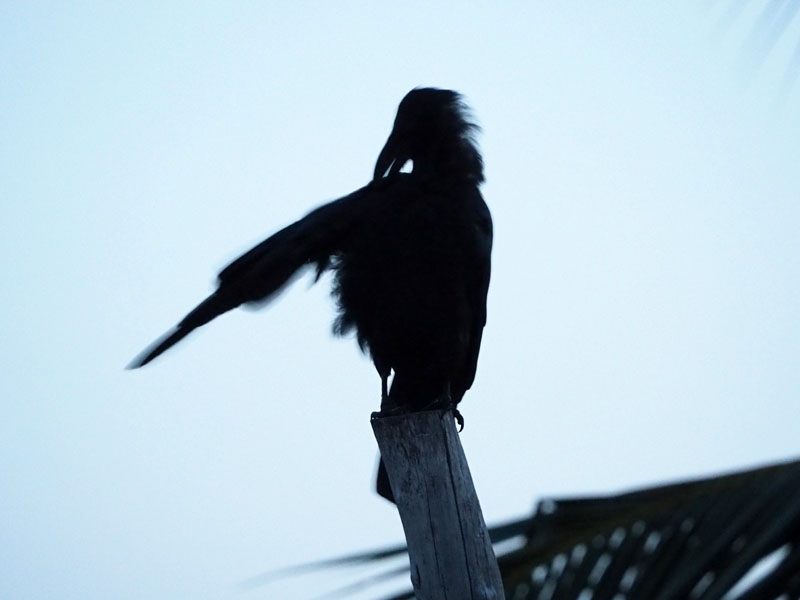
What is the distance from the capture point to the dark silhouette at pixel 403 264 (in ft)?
11.8

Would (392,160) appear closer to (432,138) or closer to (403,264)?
(432,138)

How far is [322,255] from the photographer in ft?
12.3

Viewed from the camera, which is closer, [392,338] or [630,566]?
[630,566]

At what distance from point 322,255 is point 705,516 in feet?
5.43

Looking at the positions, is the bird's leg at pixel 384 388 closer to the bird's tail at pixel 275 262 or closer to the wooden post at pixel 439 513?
the bird's tail at pixel 275 262

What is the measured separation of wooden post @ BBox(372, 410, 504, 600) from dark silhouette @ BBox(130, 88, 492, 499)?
2.69 ft

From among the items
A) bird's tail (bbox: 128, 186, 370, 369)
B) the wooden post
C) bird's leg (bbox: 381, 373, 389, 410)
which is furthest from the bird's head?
the wooden post

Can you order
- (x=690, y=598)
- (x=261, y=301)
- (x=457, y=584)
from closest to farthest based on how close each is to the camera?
(x=457, y=584), (x=690, y=598), (x=261, y=301)

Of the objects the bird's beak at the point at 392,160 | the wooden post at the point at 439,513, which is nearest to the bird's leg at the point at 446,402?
the bird's beak at the point at 392,160

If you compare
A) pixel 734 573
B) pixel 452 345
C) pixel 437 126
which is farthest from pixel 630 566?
pixel 437 126

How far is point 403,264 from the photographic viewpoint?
146 inches

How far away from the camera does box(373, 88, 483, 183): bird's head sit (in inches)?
160

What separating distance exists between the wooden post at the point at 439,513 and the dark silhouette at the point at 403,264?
820mm

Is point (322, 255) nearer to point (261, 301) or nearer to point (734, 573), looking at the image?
point (261, 301)
